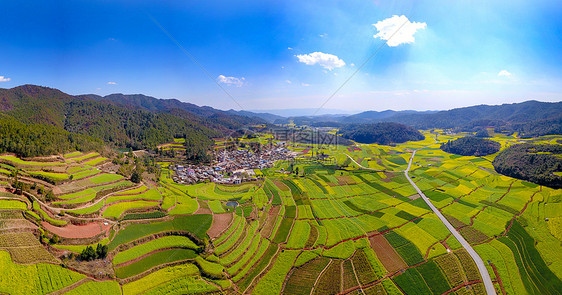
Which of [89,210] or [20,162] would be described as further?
[20,162]

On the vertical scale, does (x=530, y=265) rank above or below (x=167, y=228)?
below

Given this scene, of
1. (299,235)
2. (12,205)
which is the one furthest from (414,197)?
(12,205)

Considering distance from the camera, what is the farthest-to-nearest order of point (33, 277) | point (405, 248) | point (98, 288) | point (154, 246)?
point (405, 248)
point (154, 246)
point (98, 288)
point (33, 277)

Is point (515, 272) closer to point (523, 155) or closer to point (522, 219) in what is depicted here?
point (522, 219)

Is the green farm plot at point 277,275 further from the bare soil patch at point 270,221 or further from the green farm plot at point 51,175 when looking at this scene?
the green farm plot at point 51,175

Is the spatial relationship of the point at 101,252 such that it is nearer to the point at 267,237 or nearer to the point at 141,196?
the point at 141,196

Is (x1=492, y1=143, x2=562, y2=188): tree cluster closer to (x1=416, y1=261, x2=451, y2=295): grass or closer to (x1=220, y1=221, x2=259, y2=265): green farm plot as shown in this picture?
(x1=416, y1=261, x2=451, y2=295): grass

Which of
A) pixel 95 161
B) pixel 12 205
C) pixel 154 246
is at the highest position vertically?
pixel 95 161

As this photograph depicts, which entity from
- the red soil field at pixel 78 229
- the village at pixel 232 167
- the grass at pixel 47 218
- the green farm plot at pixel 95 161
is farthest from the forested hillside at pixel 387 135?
the grass at pixel 47 218
